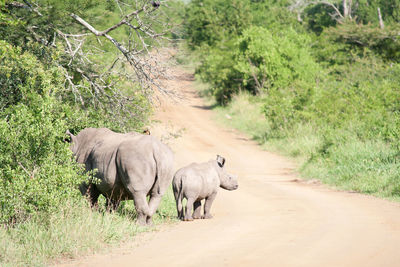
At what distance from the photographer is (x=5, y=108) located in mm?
8750

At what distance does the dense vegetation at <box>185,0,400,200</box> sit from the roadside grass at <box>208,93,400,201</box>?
3 cm

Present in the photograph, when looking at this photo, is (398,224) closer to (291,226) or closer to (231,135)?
(291,226)

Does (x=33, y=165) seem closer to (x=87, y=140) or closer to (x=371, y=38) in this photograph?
(x=87, y=140)

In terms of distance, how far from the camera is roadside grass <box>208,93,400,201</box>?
12.0m

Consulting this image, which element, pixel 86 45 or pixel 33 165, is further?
pixel 86 45

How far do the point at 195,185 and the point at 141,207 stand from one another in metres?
1.12

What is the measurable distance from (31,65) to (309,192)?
20.1 feet

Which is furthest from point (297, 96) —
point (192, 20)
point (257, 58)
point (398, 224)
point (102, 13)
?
point (192, 20)

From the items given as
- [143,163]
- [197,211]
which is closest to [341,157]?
[197,211]

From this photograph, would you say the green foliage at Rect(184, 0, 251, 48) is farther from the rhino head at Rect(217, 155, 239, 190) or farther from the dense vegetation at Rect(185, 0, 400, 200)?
the rhino head at Rect(217, 155, 239, 190)

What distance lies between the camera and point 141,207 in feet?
26.7

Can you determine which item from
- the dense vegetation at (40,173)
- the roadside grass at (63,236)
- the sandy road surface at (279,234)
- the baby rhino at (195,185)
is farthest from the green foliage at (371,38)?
the roadside grass at (63,236)

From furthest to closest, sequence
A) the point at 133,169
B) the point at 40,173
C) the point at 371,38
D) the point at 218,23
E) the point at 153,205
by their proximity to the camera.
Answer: the point at 218,23
the point at 371,38
the point at 153,205
the point at 133,169
the point at 40,173

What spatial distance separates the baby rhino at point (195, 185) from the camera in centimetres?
898
